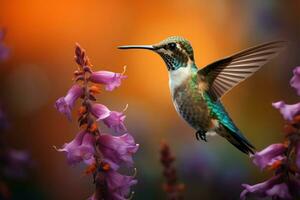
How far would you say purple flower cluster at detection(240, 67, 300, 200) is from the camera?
1526 millimetres

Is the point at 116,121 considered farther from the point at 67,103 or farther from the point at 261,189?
the point at 261,189

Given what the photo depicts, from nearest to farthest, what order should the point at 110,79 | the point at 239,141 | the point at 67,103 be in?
the point at 67,103
the point at 110,79
the point at 239,141

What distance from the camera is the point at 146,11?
640 centimetres

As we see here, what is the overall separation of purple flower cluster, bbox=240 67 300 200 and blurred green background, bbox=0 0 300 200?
113 inches

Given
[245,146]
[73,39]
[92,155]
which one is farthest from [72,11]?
[92,155]

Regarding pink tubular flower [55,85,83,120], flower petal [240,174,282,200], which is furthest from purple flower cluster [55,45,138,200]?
flower petal [240,174,282,200]

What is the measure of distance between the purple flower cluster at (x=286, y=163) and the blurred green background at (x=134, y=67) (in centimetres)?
287

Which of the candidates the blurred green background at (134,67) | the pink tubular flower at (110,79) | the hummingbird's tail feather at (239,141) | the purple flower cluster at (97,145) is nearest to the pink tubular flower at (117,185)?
the purple flower cluster at (97,145)

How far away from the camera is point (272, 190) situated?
5.05 ft

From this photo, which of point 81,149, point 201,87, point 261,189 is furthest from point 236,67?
point 81,149

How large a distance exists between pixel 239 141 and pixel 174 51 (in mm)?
389

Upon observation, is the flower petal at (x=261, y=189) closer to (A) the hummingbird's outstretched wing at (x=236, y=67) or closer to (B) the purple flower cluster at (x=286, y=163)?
(B) the purple flower cluster at (x=286, y=163)

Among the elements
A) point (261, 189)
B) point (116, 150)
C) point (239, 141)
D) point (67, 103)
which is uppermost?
point (67, 103)

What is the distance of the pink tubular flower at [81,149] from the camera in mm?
1593
